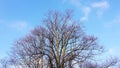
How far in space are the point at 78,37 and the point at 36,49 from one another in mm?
5215

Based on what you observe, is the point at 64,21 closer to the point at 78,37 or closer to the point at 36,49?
the point at 78,37

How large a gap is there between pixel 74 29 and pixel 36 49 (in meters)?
5.17

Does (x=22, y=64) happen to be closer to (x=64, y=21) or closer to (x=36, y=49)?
(x=36, y=49)

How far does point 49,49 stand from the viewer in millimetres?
32031

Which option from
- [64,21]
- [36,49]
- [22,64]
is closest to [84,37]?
[64,21]

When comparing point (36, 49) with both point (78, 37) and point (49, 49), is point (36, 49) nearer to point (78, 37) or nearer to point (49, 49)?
point (49, 49)

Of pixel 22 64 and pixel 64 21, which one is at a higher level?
pixel 64 21

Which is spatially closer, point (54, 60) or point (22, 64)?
point (54, 60)

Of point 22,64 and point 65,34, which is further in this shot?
point 22,64

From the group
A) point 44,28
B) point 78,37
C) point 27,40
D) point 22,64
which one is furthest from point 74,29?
point 22,64

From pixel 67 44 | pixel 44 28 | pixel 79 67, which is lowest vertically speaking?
pixel 79 67

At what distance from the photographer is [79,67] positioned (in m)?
34.3

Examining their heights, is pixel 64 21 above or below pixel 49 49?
above

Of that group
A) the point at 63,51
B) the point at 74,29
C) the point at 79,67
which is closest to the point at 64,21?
the point at 74,29
